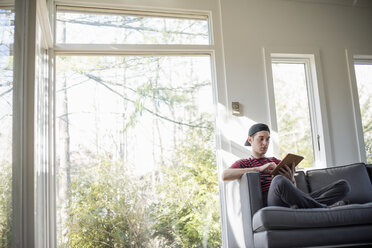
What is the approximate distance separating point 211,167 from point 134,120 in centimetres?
96

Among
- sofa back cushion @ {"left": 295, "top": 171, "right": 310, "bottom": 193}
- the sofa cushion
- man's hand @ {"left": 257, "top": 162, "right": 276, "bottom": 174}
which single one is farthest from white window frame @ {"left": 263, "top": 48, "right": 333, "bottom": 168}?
the sofa cushion

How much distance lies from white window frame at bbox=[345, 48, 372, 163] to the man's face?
1.63 m

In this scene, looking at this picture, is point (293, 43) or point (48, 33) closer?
point (48, 33)

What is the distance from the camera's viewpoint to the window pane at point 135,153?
13.1 ft

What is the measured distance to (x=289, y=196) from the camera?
327 centimetres

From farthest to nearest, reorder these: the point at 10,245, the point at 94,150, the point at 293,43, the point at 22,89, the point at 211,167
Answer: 1. the point at 293,43
2. the point at 211,167
3. the point at 94,150
4. the point at 22,89
5. the point at 10,245

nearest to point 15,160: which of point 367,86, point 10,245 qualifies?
point 10,245

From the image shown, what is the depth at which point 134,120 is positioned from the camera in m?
4.27

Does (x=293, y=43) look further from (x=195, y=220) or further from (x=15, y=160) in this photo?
(x=15, y=160)

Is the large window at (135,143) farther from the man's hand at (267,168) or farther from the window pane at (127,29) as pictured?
the man's hand at (267,168)

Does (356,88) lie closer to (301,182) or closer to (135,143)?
(301,182)

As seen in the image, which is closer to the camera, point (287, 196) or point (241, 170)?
point (287, 196)

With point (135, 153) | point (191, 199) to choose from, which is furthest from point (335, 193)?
point (135, 153)

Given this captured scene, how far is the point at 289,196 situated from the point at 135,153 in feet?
5.47
